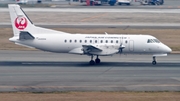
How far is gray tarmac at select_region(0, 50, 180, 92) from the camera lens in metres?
29.7

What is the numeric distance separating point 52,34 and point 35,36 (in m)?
1.56

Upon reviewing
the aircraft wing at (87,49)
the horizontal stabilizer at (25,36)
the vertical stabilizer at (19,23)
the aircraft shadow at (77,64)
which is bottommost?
the aircraft shadow at (77,64)

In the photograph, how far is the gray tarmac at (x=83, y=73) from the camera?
29719 mm

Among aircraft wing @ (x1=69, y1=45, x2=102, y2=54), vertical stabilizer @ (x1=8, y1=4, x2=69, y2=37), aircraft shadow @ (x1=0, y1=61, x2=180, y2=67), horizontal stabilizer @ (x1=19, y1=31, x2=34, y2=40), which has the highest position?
vertical stabilizer @ (x1=8, y1=4, x2=69, y2=37)

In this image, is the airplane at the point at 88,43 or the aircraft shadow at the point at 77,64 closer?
the aircraft shadow at the point at 77,64

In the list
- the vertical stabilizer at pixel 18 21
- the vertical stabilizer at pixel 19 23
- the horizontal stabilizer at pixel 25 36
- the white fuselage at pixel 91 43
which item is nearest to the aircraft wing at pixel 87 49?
the white fuselage at pixel 91 43

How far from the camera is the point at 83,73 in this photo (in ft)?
116

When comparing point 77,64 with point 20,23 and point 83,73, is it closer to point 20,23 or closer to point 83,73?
point 83,73

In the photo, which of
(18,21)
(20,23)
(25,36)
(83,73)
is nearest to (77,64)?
(83,73)

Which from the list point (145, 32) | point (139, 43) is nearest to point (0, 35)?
point (145, 32)

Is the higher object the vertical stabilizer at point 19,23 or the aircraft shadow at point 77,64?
the vertical stabilizer at point 19,23

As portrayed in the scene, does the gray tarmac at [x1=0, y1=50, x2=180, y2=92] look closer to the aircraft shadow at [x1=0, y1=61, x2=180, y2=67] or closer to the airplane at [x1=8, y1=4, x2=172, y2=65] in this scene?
the aircraft shadow at [x1=0, y1=61, x2=180, y2=67]

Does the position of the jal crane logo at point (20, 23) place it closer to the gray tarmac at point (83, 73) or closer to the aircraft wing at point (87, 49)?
the gray tarmac at point (83, 73)

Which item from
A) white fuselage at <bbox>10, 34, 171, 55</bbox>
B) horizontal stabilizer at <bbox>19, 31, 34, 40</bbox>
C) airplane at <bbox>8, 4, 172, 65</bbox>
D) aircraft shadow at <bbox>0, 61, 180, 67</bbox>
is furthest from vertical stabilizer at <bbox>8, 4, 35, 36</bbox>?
aircraft shadow at <bbox>0, 61, 180, 67</bbox>
